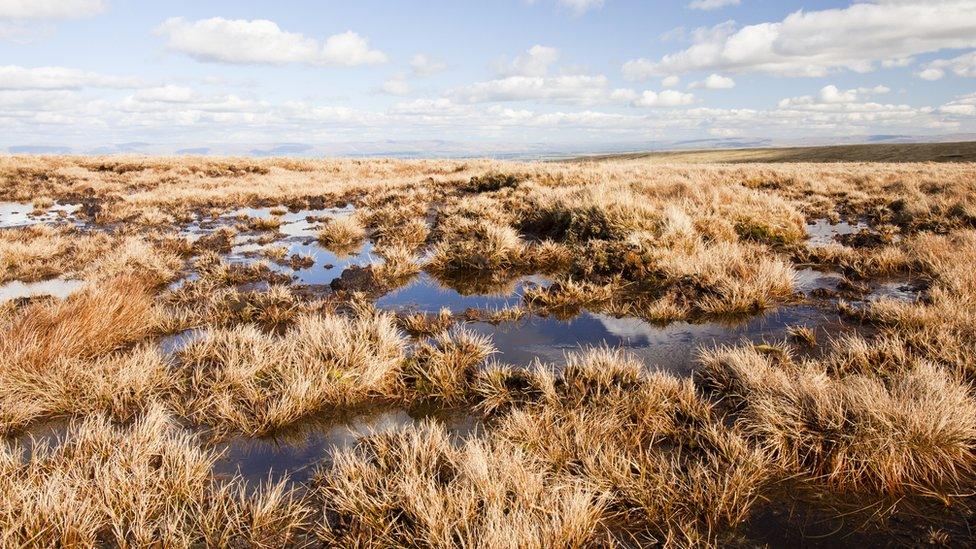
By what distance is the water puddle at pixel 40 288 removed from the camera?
8.00 metres

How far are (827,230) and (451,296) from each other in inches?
453

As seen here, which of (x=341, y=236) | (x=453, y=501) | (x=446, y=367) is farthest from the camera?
(x=341, y=236)

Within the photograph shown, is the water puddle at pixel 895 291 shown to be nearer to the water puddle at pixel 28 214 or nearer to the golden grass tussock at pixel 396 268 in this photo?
the golden grass tussock at pixel 396 268

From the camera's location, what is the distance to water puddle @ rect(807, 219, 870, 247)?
37.6ft

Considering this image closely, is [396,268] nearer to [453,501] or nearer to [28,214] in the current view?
[453,501]

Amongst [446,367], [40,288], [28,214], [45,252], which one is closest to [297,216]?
[45,252]

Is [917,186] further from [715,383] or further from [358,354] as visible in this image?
[358,354]

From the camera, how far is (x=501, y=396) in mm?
4621

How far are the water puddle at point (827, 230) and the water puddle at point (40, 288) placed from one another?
15746 mm

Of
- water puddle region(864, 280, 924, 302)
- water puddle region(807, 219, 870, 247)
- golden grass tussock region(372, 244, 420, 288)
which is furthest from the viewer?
water puddle region(807, 219, 870, 247)

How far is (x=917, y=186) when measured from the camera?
59.4 feet

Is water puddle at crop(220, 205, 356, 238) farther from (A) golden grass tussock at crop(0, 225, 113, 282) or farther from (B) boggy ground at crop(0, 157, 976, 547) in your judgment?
(A) golden grass tussock at crop(0, 225, 113, 282)

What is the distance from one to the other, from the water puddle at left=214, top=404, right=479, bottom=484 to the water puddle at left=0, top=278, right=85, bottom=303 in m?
6.49

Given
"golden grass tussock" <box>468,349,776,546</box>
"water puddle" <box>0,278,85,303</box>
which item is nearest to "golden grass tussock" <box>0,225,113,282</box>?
"water puddle" <box>0,278,85,303</box>
